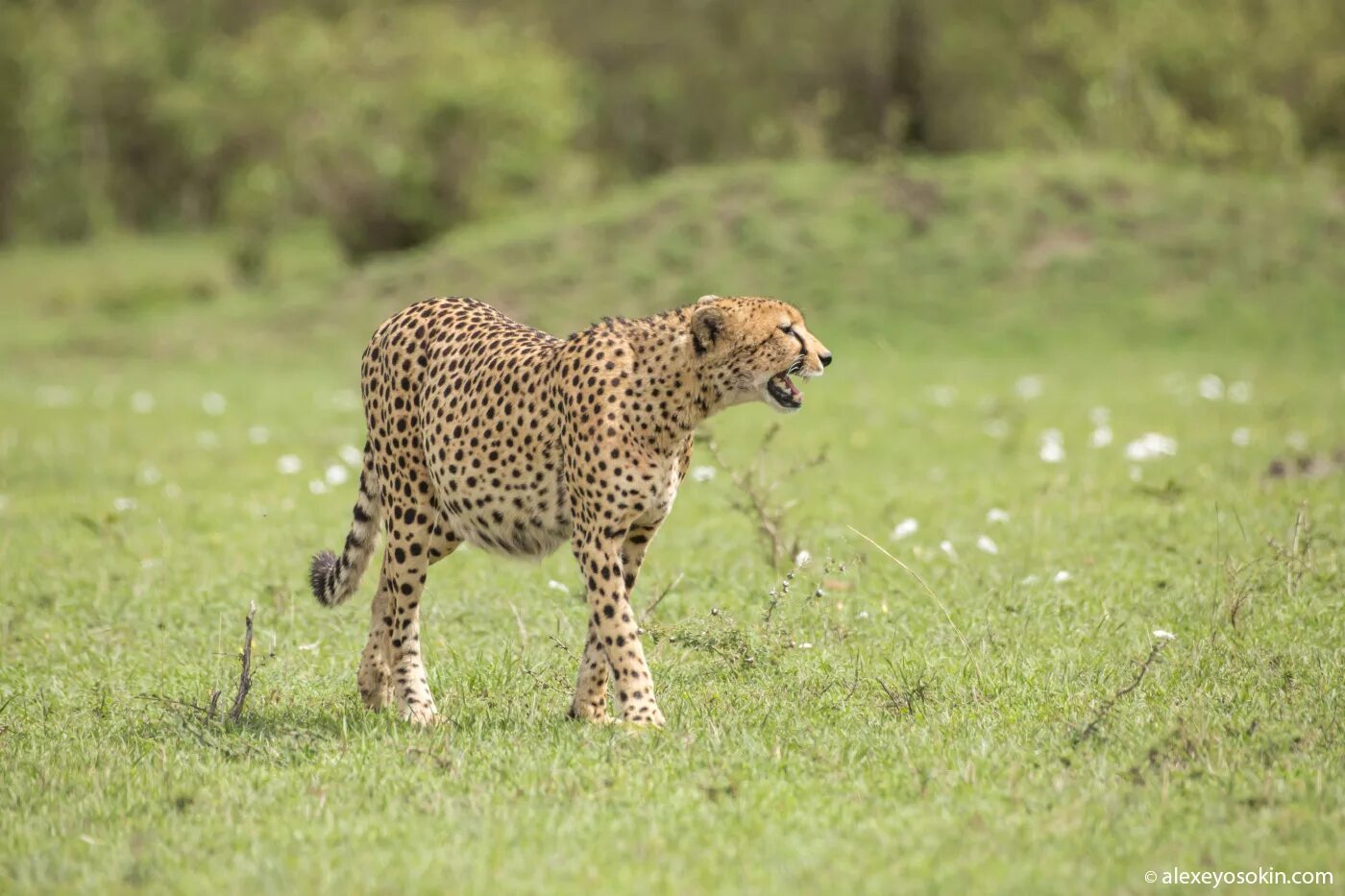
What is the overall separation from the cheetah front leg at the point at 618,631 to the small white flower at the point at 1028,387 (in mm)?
10063

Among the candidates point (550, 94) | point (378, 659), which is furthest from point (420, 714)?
point (550, 94)

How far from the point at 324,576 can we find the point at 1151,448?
6.39 meters

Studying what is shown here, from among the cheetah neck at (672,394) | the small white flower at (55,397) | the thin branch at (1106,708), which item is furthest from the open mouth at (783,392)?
the small white flower at (55,397)

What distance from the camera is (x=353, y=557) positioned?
6426 millimetres

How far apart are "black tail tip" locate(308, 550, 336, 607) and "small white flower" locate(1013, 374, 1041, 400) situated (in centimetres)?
971

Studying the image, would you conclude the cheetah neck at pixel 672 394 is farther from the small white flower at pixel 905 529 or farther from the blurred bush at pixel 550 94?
the blurred bush at pixel 550 94

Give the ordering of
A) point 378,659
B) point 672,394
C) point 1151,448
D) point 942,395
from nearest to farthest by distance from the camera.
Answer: point 672,394 < point 378,659 < point 1151,448 < point 942,395

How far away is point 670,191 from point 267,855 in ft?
61.6

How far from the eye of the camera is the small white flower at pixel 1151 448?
1091 cm

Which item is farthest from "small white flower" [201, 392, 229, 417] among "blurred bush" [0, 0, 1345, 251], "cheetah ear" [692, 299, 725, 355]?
"cheetah ear" [692, 299, 725, 355]

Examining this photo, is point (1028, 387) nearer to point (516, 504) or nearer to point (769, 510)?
point (769, 510)

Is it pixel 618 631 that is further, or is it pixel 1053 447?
pixel 1053 447

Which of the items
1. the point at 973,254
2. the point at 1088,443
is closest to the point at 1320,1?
the point at 973,254

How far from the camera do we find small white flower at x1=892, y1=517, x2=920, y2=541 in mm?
8648
